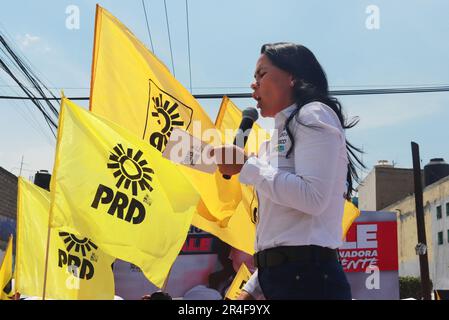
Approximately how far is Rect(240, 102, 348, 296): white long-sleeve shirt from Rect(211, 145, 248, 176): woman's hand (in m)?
0.07

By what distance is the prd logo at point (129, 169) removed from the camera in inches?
202

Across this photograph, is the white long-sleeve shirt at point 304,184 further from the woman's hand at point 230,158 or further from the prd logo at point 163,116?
the prd logo at point 163,116

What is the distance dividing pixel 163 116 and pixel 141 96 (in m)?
0.33

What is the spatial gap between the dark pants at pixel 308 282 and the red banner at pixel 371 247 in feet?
47.9

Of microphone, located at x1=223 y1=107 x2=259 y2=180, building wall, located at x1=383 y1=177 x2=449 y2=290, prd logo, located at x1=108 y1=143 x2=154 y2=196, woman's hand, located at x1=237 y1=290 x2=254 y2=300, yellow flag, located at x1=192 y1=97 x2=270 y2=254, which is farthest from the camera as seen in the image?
building wall, located at x1=383 y1=177 x2=449 y2=290

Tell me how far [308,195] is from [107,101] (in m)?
4.57

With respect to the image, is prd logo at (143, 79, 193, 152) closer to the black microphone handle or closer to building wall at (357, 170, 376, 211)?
the black microphone handle

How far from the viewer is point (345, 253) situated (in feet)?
53.0

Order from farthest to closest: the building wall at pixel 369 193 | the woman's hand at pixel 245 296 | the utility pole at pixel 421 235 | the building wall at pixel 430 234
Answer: the building wall at pixel 369 193 → the building wall at pixel 430 234 → the utility pole at pixel 421 235 → the woman's hand at pixel 245 296

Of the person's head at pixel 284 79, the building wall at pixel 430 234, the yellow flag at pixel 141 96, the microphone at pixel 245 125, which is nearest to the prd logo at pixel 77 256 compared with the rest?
the yellow flag at pixel 141 96

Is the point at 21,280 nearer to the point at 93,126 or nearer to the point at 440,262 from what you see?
the point at 93,126

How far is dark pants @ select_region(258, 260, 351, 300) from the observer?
1.91 metres

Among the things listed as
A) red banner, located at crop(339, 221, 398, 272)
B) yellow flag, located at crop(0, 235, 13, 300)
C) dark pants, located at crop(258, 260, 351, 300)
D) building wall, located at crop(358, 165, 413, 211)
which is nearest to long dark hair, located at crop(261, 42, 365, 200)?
dark pants, located at crop(258, 260, 351, 300)
